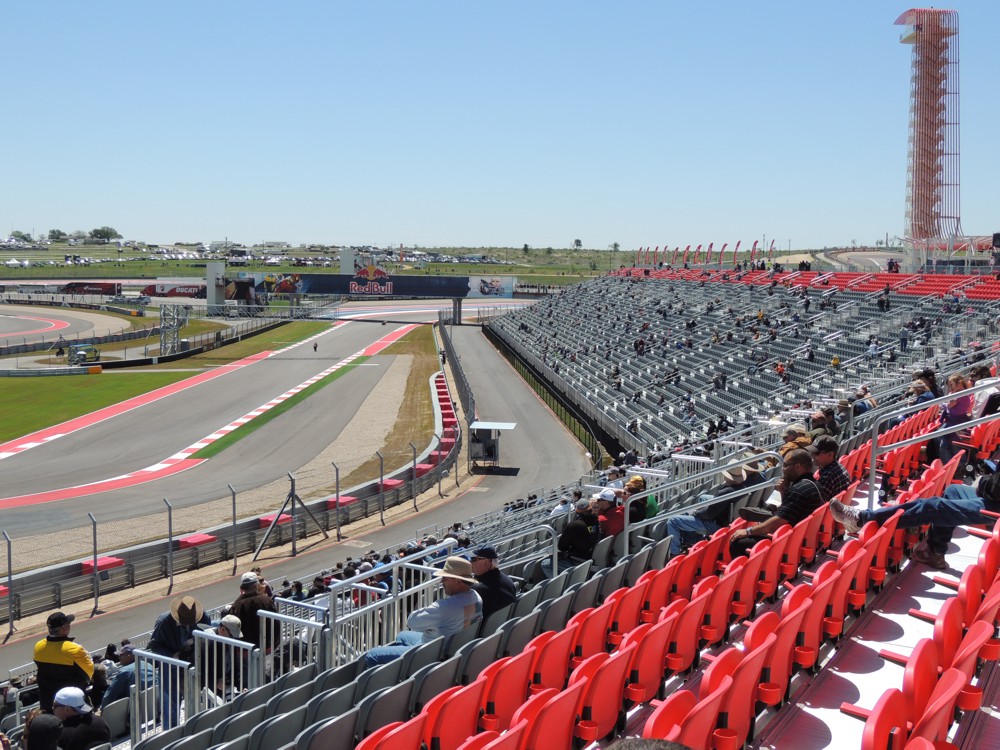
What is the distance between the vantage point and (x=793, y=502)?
7980 millimetres

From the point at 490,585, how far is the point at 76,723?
302cm

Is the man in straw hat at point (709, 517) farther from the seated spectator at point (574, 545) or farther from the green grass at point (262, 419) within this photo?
the green grass at point (262, 419)

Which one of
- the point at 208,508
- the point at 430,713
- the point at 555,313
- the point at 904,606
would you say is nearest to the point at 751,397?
the point at 208,508

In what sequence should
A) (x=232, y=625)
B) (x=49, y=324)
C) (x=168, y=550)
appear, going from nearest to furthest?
(x=232, y=625)
(x=168, y=550)
(x=49, y=324)

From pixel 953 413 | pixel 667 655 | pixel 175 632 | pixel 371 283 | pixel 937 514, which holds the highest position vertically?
pixel 371 283

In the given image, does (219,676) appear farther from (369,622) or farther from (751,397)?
(751,397)

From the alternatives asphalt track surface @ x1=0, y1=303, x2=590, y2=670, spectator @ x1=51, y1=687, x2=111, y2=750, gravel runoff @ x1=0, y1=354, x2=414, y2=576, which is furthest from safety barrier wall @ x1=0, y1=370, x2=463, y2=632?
spectator @ x1=51, y1=687, x2=111, y2=750

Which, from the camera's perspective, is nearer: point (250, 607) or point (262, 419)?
point (250, 607)

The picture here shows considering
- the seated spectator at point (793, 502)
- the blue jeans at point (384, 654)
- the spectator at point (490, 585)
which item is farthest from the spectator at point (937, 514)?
the blue jeans at point (384, 654)

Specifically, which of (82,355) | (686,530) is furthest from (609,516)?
(82,355)

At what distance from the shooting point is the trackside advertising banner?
72.4 meters

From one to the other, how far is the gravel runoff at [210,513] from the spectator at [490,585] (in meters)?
14.5

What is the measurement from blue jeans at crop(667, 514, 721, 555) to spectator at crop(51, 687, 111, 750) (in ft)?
17.3

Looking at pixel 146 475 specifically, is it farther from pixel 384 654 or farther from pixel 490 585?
pixel 384 654
